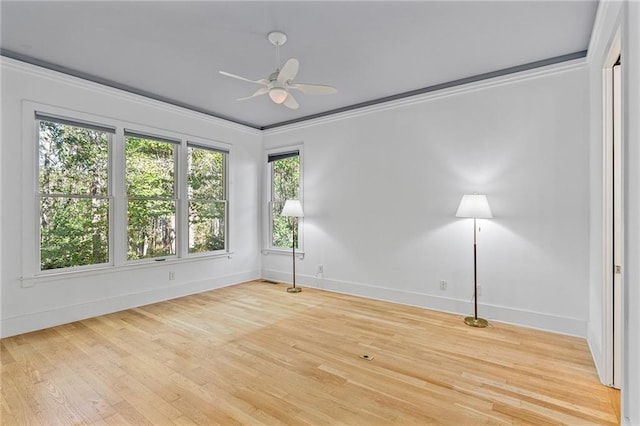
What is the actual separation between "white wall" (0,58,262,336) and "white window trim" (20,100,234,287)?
0.04 meters

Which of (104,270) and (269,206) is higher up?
(269,206)

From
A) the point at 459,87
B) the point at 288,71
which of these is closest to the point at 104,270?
the point at 288,71

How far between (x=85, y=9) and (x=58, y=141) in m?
1.83

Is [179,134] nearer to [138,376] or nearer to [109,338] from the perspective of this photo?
[109,338]

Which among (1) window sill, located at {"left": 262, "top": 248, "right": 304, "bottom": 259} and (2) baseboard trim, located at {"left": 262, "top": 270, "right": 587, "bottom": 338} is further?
(1) window sill, located at {"left": 262, "top": 248, "right": 304, "bottom": 259}

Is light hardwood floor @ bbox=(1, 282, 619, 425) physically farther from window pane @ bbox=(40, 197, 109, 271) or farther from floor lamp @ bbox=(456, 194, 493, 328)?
window pane @ bbox=(40, 197, 109, 271)

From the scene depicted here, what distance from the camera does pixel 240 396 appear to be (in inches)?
86.1

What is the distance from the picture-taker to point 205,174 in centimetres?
525

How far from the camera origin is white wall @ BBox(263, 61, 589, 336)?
3.29m

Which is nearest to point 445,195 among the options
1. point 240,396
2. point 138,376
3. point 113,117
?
point 240,396

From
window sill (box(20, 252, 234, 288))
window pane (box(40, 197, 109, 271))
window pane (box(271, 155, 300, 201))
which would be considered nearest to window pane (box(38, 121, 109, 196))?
window pane (box(40, 197, 109, 271))

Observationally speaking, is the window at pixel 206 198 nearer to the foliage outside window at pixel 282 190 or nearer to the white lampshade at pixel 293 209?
the foliage outside window at pixel 282 190

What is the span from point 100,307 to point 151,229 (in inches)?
46.4

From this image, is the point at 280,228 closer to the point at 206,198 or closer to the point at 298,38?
the point at 206,198
